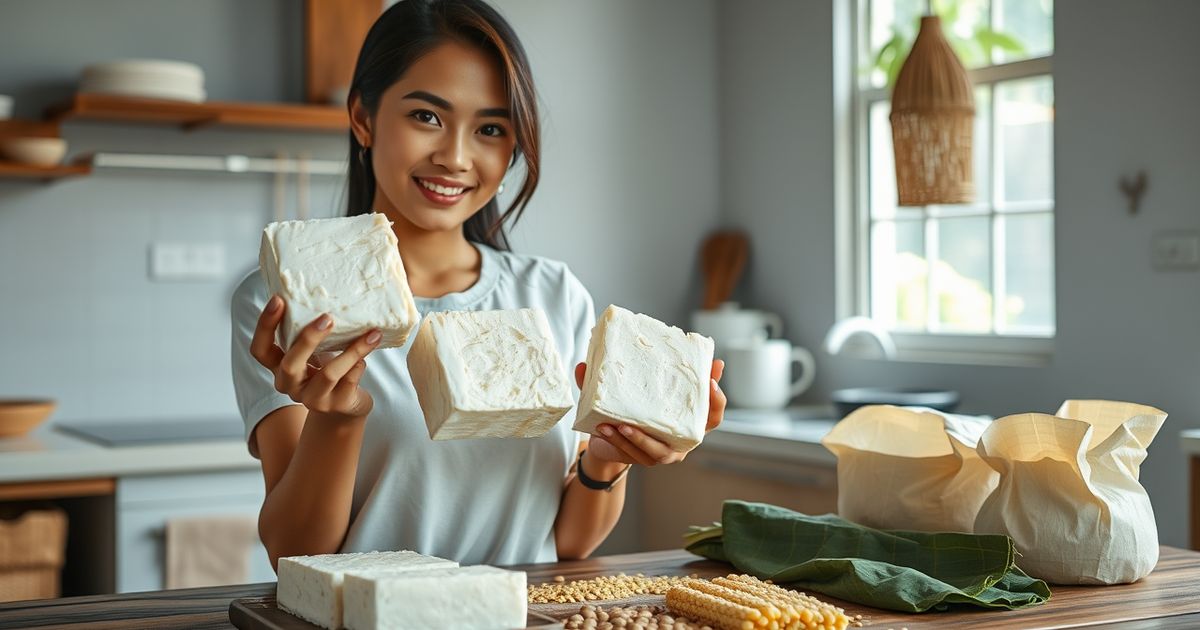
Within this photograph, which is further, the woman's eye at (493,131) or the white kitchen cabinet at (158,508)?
the white kitchen cabinet at (158,508)

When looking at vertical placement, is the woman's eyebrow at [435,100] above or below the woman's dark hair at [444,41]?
below

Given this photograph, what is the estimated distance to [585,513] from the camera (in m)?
1.69

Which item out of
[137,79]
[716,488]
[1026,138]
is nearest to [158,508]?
[137,79]

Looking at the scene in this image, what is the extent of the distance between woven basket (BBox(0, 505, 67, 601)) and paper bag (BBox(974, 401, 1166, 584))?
86.6 inches

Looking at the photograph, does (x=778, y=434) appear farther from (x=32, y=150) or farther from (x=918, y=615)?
(x=32, y=150)

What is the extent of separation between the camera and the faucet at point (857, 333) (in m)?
3.62

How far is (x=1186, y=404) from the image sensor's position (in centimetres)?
279

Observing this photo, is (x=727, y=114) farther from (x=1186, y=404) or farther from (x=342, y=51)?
(x=1186, y=404)

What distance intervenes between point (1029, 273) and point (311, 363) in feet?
8.03

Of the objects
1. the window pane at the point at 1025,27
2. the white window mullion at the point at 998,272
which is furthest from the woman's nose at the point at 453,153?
the white window mullion at the point at 998,272

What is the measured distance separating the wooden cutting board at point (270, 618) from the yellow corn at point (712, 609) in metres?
0.11

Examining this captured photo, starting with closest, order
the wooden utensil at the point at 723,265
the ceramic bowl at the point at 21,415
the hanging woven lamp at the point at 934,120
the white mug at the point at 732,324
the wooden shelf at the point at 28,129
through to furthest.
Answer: the hanging woven lamp at the point at 934,120 < the ceramic bowl at the point at 21,415 < the wooden shelf at the point at 28,129 < the white mug at the point at 732,324 < the wooden utensil at the point at 723,265

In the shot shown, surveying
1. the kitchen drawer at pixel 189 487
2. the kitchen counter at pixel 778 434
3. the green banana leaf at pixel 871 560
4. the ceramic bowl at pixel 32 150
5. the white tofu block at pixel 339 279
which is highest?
the ceramic bowl at pixel 32 150

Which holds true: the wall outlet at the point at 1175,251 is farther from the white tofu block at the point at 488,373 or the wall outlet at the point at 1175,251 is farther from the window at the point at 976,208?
the white tofu block at the point at 488,373
